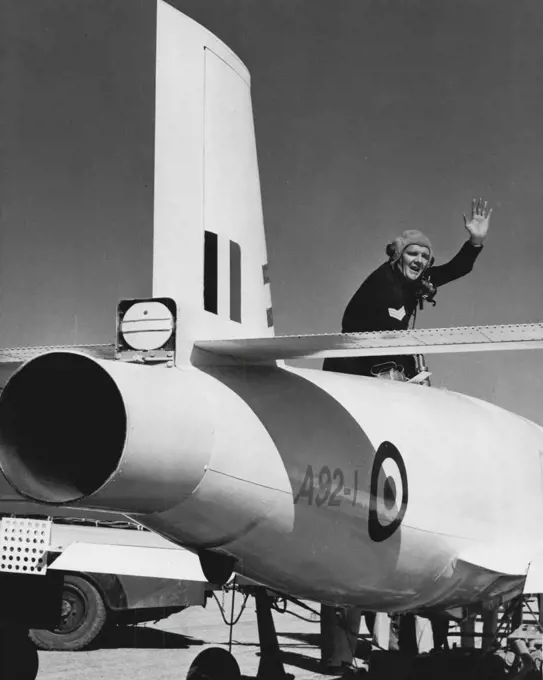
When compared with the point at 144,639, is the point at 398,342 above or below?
above

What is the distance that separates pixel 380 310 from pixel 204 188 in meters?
2.15

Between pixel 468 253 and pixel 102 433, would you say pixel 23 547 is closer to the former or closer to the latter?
pixel 102 433

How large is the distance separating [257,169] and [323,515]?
2175 mm

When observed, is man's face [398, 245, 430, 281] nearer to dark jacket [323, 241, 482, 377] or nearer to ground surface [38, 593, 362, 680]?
dark jacket [323, 241, 482, 377]

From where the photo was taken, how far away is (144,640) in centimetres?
1237

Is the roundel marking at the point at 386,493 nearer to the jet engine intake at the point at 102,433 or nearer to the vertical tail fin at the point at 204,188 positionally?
the vertical tail fin at the point at 204,188

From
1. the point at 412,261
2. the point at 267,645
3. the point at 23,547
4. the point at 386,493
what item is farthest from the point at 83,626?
the point at 386,493

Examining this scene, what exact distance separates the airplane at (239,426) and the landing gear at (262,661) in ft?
3.55

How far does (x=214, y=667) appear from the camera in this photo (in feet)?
21.7

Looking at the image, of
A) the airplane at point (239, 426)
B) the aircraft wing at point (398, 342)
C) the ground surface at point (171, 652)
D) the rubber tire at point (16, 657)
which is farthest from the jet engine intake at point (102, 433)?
the ground surface at point (171, 652)

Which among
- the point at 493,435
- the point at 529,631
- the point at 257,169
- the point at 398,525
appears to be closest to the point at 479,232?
the point at 493,435

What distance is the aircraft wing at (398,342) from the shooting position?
4.19 m

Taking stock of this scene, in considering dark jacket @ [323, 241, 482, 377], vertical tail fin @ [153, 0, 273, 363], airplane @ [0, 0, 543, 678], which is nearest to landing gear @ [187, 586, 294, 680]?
airplane @ [0, 0, 543, 678]

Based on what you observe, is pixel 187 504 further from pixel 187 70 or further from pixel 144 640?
pixel 144 640
